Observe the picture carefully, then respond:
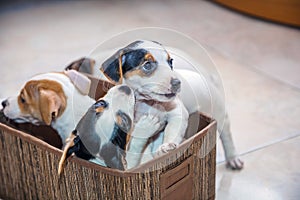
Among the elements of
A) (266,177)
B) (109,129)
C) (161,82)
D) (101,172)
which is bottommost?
(266,177)

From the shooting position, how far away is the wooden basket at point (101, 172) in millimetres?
1360

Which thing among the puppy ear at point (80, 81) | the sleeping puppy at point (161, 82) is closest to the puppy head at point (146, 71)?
the sleeping puppy at point (161, 82)

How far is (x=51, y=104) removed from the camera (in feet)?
4.98

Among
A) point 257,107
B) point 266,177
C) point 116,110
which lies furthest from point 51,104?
point 257,107

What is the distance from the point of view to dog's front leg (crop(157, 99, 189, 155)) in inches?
52.9

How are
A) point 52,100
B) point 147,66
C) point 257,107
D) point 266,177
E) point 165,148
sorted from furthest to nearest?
point 257,107, point 266,177, point 52,100, point 165,148, point 147,66

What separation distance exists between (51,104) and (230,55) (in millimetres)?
1386

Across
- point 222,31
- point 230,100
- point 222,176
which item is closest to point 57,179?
point 222,176

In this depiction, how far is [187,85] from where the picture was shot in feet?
4.45

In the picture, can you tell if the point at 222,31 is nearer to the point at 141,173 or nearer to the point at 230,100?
the point at 230,100

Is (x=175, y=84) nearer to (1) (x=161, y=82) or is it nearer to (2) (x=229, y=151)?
(1) (x=161, y=82)

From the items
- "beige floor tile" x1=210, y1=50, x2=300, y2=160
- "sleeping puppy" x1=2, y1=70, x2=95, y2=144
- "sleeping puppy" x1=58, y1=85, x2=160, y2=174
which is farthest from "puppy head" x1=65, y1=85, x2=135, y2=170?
"beige floor tile" x1=210, y1=50, x2=300, y2=160

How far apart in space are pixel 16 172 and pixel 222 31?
5.49 feet

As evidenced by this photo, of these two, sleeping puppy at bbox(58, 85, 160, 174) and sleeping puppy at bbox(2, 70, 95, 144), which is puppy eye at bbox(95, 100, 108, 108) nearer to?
sleeping puppy at bbox(58, 85, 160, 174)
